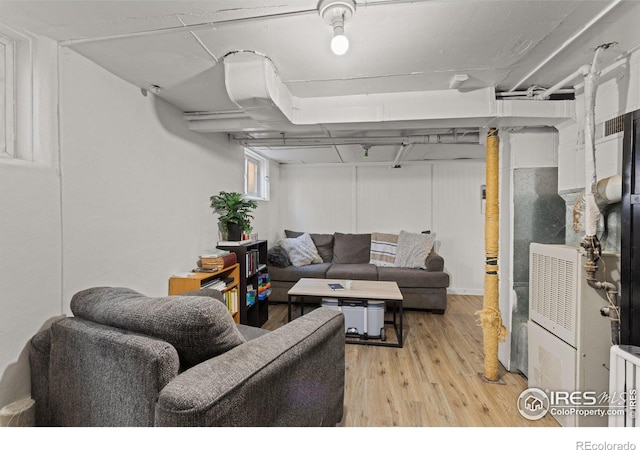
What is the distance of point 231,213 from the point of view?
290 cm

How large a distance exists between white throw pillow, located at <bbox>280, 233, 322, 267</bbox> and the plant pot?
51.2 inches

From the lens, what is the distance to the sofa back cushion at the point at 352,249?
14.6 ft

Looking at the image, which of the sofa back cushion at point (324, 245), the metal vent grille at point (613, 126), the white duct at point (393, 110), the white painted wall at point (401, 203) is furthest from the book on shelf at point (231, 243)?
the metal vent grille at point (613, 126)

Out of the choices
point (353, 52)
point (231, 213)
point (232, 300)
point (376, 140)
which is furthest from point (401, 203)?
point (353, 52)

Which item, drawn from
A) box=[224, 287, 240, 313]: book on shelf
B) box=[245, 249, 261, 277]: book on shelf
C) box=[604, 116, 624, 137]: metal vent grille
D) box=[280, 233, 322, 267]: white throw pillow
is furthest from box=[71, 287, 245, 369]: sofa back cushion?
box=[280, 233, 322, 267]: white throw pillow

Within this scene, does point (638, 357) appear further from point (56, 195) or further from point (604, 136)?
point (56, 195)

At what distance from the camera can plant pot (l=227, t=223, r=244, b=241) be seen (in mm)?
2938

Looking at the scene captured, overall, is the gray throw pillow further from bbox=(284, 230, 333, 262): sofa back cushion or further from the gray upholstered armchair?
the gray upholstered armchair

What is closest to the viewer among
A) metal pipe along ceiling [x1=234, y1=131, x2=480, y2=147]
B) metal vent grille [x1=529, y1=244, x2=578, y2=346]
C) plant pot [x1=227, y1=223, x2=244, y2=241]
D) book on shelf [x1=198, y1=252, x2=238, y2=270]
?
metal vent grille [x1=529, y1=244, x2=578, y2=346]

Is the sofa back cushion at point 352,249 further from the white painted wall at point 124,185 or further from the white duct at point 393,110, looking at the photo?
the white duct at point 393,110

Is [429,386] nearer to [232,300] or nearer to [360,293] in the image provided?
[360,293]

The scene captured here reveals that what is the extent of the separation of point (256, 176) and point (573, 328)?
3.83 m

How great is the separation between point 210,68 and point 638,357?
2461mm

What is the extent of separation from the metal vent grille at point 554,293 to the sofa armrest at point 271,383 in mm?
1273
